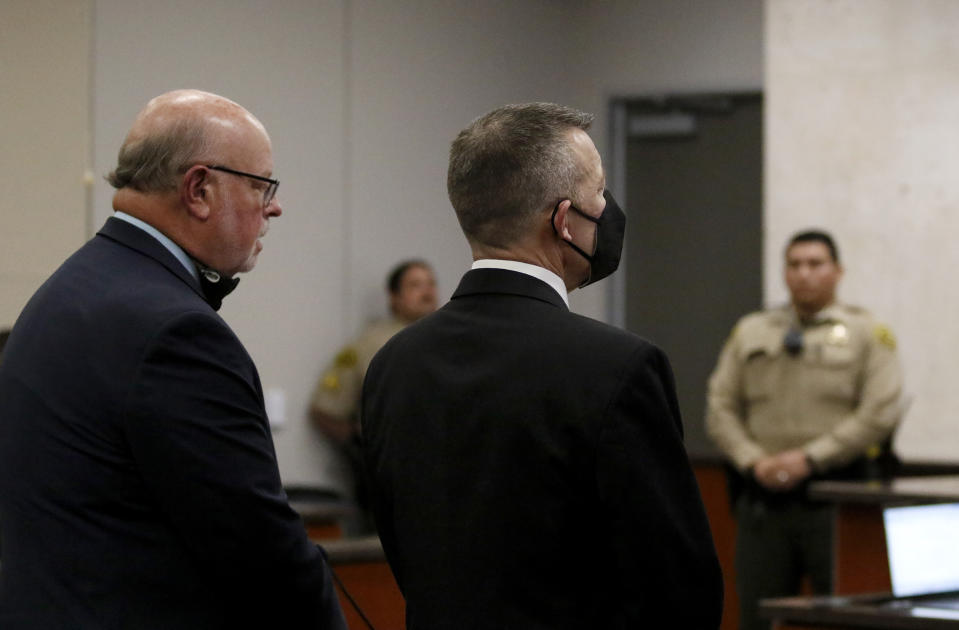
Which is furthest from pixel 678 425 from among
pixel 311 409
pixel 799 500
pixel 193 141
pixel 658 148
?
pixel 658 148

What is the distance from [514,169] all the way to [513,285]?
0.13m

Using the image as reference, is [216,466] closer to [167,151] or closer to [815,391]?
[167,151]

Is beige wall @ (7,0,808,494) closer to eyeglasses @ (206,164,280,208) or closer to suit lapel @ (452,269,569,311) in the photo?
eyeglasses @ (206,164,280,208)

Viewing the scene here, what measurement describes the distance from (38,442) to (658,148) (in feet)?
20.7

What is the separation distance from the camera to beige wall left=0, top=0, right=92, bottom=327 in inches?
183

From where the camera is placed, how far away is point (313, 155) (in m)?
6.16

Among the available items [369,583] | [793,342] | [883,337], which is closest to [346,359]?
[793,342]

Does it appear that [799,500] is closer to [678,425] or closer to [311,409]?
[311,409]

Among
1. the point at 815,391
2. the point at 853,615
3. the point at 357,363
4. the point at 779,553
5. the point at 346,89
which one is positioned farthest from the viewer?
the point at 346,89

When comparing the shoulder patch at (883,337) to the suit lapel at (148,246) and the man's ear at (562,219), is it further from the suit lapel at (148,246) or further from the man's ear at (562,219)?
the suit lapel at (148,246)

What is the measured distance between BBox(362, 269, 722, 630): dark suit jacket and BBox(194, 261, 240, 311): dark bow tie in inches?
11.6

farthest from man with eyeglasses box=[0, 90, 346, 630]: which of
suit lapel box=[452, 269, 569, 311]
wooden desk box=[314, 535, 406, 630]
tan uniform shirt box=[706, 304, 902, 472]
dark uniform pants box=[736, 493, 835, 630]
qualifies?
tan uniform shirt box=[706, 304, 902, 472]

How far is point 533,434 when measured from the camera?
1531mm

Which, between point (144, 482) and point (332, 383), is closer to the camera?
point (144, 482)
